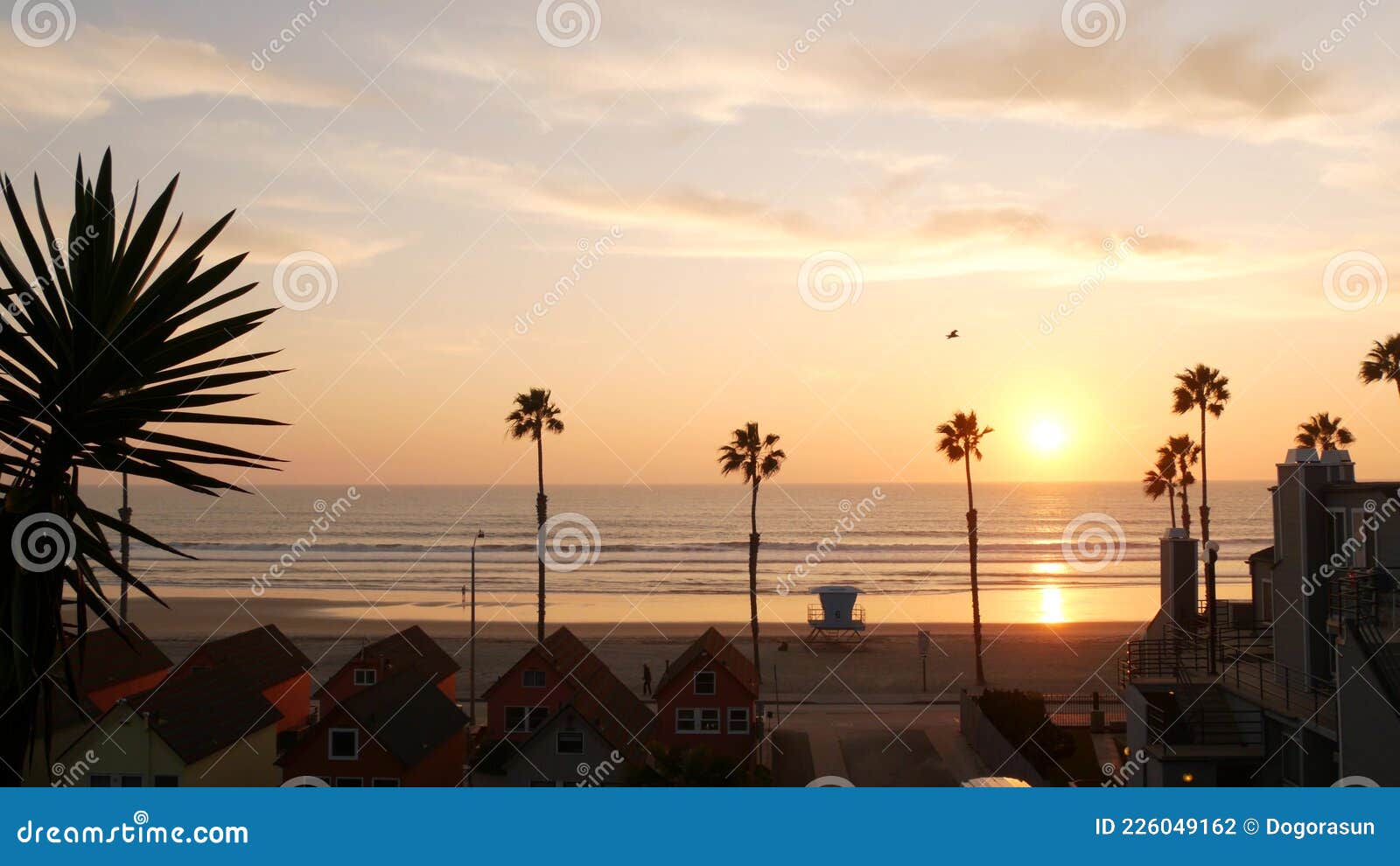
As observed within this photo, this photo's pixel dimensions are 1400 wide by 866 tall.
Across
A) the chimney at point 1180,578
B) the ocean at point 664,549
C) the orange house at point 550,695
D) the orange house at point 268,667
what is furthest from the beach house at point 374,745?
the ocean at point 664,549

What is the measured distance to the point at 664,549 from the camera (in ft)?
418

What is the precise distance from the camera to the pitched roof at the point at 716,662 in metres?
33.4

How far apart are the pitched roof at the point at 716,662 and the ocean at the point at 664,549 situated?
26564mm

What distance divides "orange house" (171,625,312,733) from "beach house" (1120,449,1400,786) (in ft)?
83.2

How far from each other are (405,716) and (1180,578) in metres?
22.6

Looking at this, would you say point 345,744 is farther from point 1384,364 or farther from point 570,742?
point 1384,364

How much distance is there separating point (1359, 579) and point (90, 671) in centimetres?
3684

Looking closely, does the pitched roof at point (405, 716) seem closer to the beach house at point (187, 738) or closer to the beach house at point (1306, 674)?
the beach house at point (187, 738)

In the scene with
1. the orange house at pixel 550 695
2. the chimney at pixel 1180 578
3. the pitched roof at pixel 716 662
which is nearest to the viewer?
the chimney at pixel 1180 578

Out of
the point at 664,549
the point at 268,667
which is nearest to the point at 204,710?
the point at 268,667

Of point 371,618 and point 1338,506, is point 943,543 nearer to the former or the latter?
point 371,618

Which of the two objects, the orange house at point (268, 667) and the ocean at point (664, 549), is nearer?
the orange house at point (268, 667)
